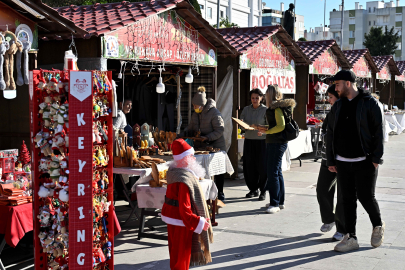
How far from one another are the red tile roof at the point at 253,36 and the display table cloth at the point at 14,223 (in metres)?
6.77

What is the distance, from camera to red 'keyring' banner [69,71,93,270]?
4.02 metres

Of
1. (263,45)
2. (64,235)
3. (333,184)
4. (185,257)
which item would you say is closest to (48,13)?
(64,235)

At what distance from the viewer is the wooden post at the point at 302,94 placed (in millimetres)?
13945

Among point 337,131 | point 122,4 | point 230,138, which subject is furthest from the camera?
point 230,138

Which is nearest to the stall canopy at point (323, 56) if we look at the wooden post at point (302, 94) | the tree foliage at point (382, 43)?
the wooden post at point (302, 94)

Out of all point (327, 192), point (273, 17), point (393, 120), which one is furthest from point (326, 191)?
point (273, 17)

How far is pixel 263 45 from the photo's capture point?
38.0 ft

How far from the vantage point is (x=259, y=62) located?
11383 mm

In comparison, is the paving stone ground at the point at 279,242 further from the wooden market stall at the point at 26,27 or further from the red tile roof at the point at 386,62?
the red tile roof at the point at 386,62

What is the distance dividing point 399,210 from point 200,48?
15.1ft

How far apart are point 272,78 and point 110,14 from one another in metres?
5.55

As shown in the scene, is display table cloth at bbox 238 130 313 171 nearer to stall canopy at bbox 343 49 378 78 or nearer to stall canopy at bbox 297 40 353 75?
stall canopy at bbox 297 40 353 75

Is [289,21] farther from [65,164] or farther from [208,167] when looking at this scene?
[65,164]

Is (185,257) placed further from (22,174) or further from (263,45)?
(263,45)
